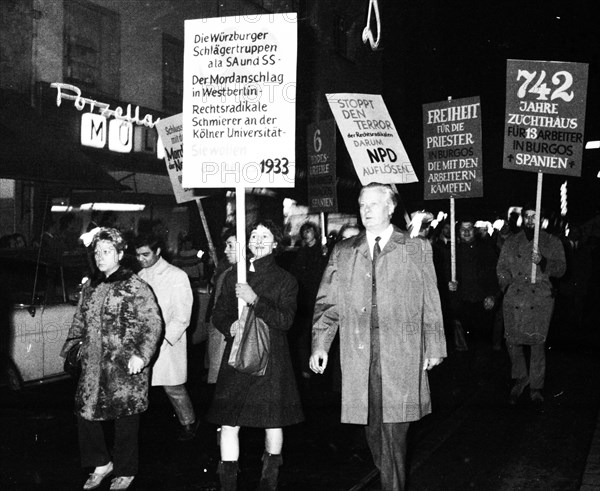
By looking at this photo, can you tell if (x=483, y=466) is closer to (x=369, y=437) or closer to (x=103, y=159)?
(x=369, y=437)

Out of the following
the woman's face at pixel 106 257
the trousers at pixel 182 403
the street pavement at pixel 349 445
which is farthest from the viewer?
the trousers at pixel 182 403

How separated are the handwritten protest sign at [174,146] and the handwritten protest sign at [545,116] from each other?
3.82m

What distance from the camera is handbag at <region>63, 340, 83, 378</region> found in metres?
5.83

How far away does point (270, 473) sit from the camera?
5602mm

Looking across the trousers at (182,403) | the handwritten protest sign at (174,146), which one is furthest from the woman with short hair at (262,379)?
the handwritten protest sign at (174,146)

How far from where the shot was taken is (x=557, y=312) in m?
19.0

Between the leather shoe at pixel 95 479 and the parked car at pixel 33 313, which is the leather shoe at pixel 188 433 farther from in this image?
the parked car at pixel 33 313

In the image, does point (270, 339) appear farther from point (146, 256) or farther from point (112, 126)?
point (112, 126)

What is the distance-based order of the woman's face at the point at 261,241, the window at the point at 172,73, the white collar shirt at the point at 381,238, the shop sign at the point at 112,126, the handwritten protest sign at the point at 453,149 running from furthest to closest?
the window at the point at 172,73
the shop sign at the point at 112,126
the handwritten protest sign at the point at 453,149
the woman's face at the point at 261,241
the white collar shirt at the point at 381,238

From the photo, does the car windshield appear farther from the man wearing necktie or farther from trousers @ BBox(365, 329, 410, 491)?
trousers @ BBox(365, 329, 410, 491)

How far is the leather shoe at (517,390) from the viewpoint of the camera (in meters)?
8.72

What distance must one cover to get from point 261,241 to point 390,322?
1137 millimetres

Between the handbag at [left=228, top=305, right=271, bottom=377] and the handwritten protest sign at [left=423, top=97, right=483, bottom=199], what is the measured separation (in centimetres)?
680

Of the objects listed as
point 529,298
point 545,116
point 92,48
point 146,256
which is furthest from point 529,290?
point 92,48
